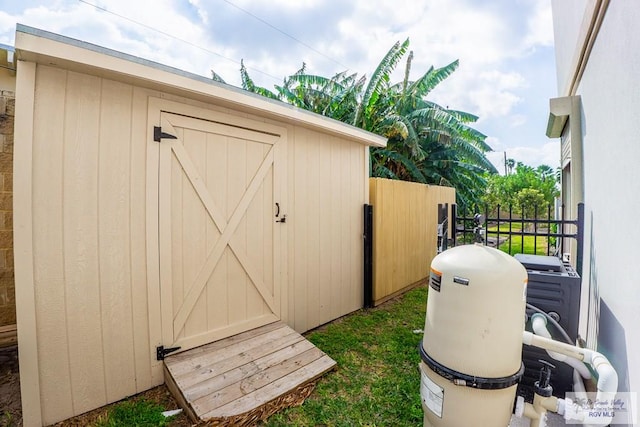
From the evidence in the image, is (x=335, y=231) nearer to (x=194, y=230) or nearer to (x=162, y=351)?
(x=194, y=230)

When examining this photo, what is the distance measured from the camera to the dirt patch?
2.14 meters

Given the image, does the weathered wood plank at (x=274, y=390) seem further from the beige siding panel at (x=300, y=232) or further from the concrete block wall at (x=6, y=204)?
the concrete block wall at (x=6, y=204)

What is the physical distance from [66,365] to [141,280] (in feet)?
2.37

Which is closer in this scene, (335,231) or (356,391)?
(356,391)

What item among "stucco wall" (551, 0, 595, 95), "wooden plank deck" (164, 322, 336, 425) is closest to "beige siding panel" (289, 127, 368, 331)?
"wooden plank deck" (164, 322, 336, 425)

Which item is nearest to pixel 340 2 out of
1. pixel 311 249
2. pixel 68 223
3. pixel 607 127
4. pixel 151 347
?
pixel 311 249

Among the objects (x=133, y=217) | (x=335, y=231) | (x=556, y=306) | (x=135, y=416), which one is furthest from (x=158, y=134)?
(x=556, y=306)

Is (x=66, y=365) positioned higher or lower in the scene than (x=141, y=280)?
lower

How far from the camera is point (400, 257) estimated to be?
16.5 ft

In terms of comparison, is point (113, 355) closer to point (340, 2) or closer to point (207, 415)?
point (207, 415)

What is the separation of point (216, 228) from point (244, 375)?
4.36 feet

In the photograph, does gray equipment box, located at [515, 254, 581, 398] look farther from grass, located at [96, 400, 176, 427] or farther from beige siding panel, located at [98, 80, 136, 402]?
beige siding panel, located at [98, 80, 136, 402]

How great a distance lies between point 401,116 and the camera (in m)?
7.72

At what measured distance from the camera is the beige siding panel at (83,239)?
214cm
